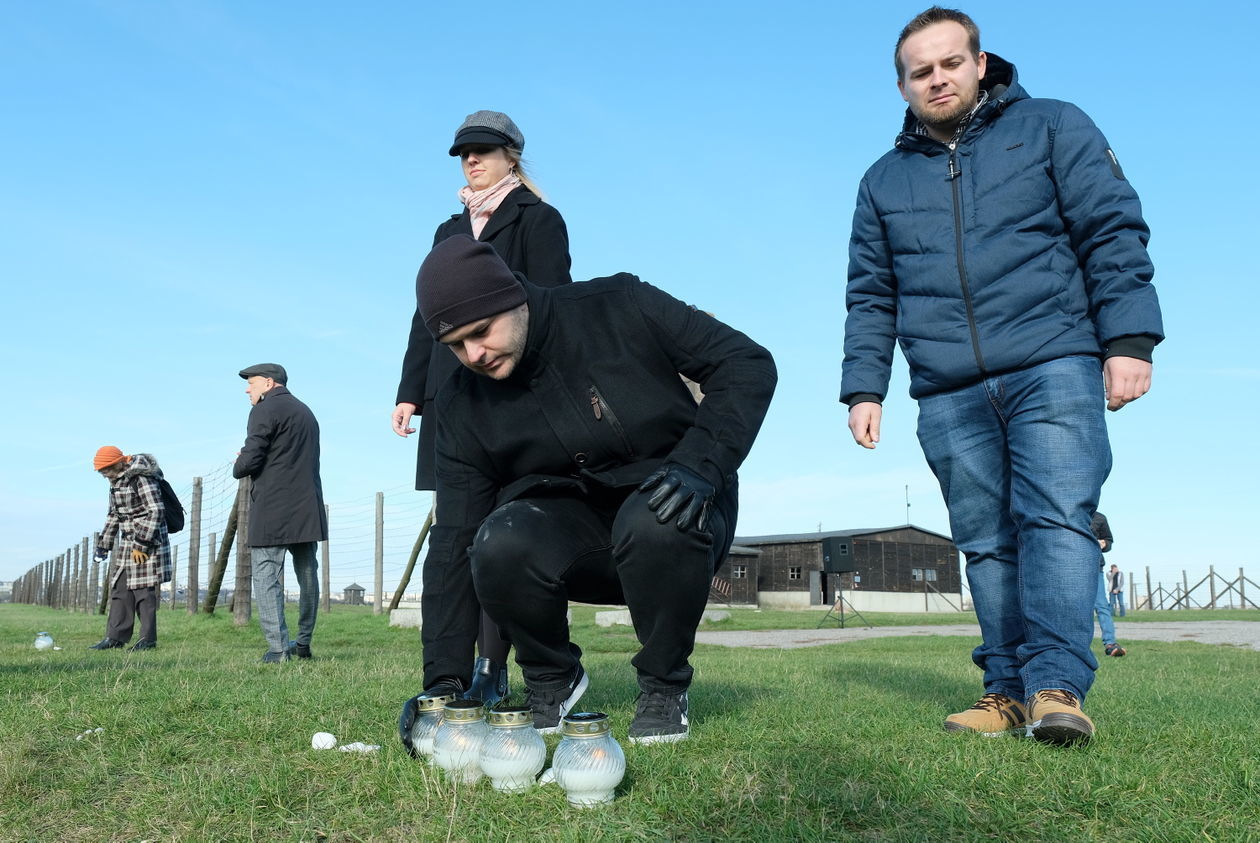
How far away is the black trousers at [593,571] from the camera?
3.01m

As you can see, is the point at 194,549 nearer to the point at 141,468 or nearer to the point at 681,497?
the point at 141,468

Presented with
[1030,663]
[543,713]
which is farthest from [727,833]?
[1030,663]

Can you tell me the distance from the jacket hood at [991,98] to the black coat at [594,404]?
1.26 meters

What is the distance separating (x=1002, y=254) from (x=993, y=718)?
161 centimetres

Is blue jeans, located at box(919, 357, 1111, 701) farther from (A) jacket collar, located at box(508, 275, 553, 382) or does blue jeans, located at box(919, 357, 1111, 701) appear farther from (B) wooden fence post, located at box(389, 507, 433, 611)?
(B) wooden fence post, located at box(389, 507, 433, 611)

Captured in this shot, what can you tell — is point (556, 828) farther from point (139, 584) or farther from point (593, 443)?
point (139, 584)

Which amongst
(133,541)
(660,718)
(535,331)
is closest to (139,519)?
(133,541)

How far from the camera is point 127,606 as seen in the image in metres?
9.28

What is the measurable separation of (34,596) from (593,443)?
52448mm

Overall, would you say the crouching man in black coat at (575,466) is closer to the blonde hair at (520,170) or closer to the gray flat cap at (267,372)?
the blonde hair at (520,170)

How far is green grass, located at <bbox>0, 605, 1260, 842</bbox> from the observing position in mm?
2230

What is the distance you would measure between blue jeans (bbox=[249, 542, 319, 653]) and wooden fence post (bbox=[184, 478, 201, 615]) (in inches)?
369

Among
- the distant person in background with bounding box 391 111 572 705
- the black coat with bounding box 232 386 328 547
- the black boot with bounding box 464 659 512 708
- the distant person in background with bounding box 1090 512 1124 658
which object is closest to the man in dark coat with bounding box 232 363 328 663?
the black coat with bounding box 232 386 328 547

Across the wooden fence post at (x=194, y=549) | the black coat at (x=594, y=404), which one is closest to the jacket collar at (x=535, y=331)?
the black coat at (x=594, y=404)
